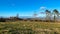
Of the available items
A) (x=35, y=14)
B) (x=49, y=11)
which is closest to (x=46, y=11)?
(x=49, y=11)

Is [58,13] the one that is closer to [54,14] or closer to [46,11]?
[54,14]

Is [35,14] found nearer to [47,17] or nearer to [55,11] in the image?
[47,17]

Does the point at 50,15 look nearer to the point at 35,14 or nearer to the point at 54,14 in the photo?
the point at 54,14

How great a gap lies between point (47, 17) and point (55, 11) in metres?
4.42

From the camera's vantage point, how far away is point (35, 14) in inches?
2136

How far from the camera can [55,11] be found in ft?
174

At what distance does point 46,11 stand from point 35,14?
529 centimetres

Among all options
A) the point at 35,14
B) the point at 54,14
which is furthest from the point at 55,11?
the point at 35,14

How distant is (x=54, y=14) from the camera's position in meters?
53.2

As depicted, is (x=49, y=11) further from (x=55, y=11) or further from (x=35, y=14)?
(x=35, y=14)

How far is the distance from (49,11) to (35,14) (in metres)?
6.65

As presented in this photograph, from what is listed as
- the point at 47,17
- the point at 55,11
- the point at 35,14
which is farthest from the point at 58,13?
the point at 35,14

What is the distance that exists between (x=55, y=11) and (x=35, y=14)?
29.5 feet

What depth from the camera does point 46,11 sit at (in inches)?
2160
